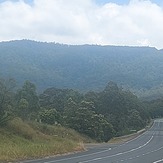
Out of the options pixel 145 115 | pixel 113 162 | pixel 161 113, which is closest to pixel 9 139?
pixel 113 162

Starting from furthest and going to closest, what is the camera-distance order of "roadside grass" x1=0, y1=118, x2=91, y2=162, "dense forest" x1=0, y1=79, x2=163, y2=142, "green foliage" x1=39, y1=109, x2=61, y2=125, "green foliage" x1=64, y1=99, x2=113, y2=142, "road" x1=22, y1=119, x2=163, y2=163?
"green foliage" x1=39, y1=109, x2=61, y2=125 → "green foliage" x1=64, y1=99, x2=113, y2=142 → "dense forest" x1=0, y1=79, x2=163, y2=142 → "roadside grass" x1=0, y1=118, x2=91, y2=162 → "road" x1=22, y1=119, x2=163, y2=163

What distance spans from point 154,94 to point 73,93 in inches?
3740

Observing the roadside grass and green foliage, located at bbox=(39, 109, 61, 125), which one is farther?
green foliage, located at bbox=(39, 109, 61, 125)

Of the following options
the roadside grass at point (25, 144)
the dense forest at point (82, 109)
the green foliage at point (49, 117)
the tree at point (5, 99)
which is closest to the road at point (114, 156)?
the roadside grass at point (25, 144)

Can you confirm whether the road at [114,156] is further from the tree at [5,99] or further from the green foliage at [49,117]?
the green foliage at [49,117]

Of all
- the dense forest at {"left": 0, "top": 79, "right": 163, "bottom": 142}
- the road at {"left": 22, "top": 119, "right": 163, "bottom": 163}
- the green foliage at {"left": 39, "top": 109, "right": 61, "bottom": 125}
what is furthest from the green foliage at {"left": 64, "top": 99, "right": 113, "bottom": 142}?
the road at {"left": 22, "top": 119, "right": 163, "bottom": 163}

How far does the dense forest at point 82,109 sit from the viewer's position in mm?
57238

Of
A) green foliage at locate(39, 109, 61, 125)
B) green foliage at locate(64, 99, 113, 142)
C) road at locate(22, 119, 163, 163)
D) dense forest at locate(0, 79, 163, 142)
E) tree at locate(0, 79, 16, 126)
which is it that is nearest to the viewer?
road at locate(22, 119, 163, 163)

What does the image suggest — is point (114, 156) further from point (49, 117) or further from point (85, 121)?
point (49, 117)

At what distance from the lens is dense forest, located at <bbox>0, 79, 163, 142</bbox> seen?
5724 centimetres

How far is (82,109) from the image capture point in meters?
74.5

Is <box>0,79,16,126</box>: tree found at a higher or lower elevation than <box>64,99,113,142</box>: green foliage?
higher

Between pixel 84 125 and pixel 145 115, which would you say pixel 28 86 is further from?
pixel 145 115

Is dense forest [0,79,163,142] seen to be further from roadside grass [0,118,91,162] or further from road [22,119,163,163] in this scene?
road [22,119,163,163]
